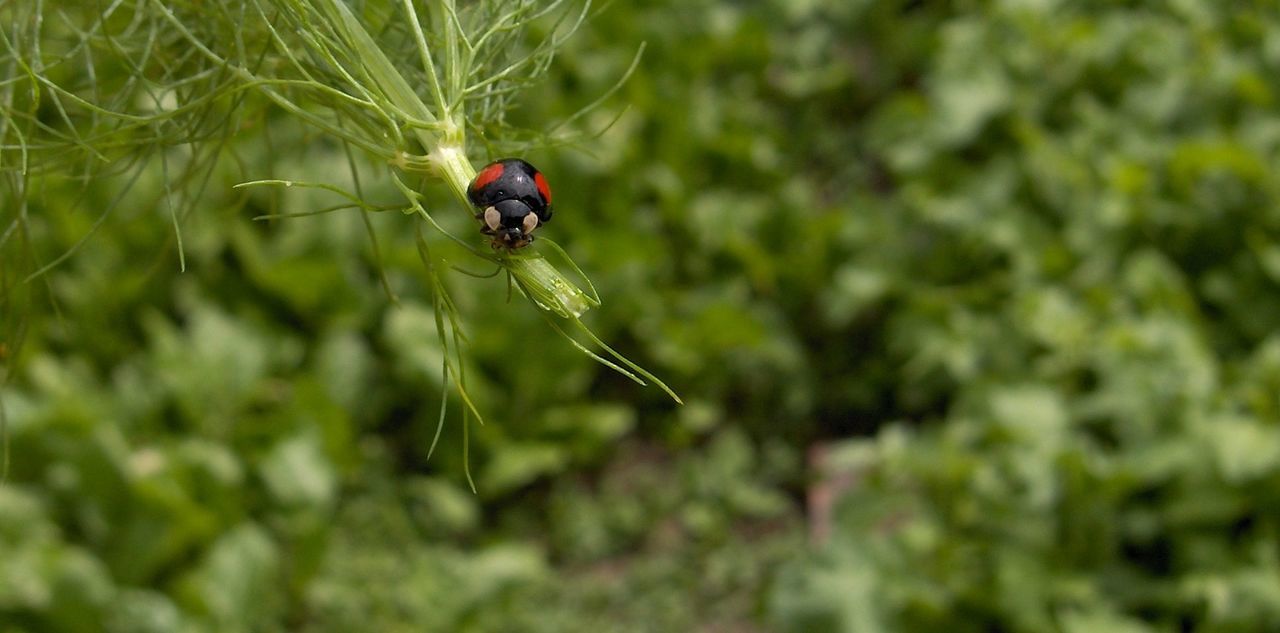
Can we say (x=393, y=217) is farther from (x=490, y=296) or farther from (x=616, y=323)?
(x=616, y=323)

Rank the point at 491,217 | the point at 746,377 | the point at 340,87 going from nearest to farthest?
the point at 491,217
the point at 340,87
the point at 746,377

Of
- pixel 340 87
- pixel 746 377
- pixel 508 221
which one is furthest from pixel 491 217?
pixel 746 377

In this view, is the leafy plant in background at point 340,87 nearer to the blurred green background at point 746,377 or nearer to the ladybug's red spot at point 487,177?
the ladybug's red spot at point 487,177

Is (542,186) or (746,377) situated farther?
(746,377)

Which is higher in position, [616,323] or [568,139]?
[616,323]

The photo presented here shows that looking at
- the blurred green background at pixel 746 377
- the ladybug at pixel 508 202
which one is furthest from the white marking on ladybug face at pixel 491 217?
the blurred green background at pixel 746 377

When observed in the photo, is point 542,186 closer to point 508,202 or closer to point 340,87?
point 508,202

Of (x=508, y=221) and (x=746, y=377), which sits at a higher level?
(x=746, y=377)

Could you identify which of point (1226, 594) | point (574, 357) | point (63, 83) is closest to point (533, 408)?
point (574, 357)
